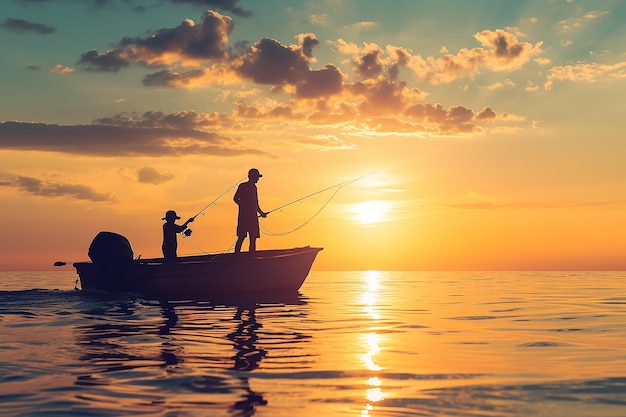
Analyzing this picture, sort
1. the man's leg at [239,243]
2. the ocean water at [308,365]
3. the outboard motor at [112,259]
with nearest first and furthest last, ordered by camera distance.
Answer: the ocean water at [308,365], the outboard motor at [112,259], the man's leg at [239,243]

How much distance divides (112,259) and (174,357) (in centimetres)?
1445

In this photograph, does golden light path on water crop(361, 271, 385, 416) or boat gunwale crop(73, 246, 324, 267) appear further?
boat gunwale crop(73, 246, 324, 267)

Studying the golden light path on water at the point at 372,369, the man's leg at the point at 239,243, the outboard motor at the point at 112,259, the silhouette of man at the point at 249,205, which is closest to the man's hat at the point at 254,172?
the silhouette of man at the point at 249,205

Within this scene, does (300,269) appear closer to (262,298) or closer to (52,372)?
(262,298)

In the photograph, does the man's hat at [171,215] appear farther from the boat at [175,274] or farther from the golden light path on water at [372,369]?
the golden light path on water at [372,369]

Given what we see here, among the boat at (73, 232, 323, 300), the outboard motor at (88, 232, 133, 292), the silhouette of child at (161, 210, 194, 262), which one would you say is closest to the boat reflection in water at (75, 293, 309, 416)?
the boat at (73, 232, 323, 300)

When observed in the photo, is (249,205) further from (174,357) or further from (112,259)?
(174,357)

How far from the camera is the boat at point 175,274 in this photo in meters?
23.3

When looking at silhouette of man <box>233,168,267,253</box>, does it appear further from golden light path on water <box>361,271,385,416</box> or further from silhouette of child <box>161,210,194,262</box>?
golden light path on water <box>361,271,385,416</box>

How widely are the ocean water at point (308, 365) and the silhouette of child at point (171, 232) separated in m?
7.13

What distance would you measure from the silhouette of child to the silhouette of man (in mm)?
2133

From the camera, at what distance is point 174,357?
393 inches

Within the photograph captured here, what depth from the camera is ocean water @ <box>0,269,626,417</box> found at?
6902 mm

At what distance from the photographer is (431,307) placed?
869 inches
